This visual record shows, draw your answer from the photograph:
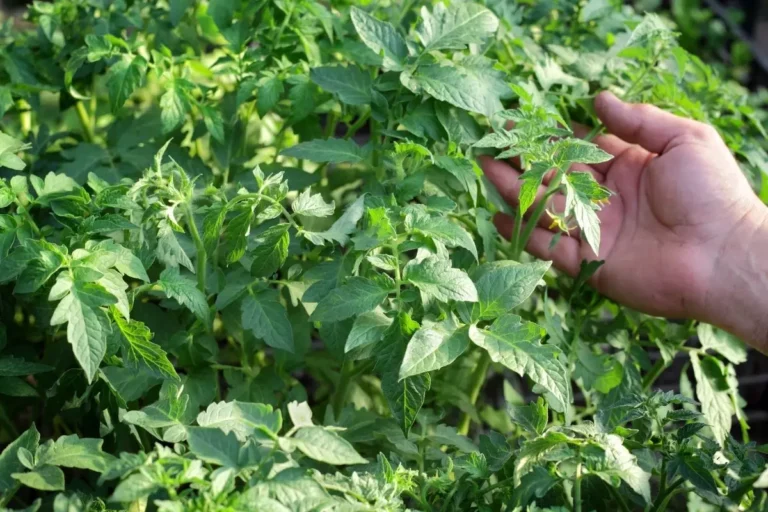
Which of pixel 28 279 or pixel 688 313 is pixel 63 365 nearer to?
pixel 28 279

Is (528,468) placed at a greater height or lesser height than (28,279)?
lesser

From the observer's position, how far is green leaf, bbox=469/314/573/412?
2.67 feet

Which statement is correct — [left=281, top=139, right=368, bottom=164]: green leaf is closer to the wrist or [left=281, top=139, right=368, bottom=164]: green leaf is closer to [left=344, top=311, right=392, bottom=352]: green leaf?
[left=344, top=311, right=392, bottom=352]: green leaf

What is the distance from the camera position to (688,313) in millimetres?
1293

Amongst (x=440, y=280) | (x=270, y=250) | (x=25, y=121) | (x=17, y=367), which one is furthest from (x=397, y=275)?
(x=25, y=121)

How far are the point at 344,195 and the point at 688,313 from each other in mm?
632

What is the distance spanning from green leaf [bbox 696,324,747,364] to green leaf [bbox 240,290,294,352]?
2.28 ft

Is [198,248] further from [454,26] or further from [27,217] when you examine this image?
[454,26]

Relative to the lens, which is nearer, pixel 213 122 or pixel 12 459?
pixel 12 459

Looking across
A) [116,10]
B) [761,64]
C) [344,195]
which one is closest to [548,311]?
[344,195]

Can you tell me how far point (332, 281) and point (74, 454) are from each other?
33cm

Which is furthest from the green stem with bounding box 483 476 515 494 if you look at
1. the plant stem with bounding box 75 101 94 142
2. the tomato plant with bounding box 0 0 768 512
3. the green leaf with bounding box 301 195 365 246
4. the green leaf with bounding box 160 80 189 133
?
the plant stem with bounding box 75 101 94 142

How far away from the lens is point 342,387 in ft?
3.61

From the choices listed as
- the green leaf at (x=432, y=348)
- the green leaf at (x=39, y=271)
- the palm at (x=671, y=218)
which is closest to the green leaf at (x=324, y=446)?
the green leaf at (x=432, y=348)
